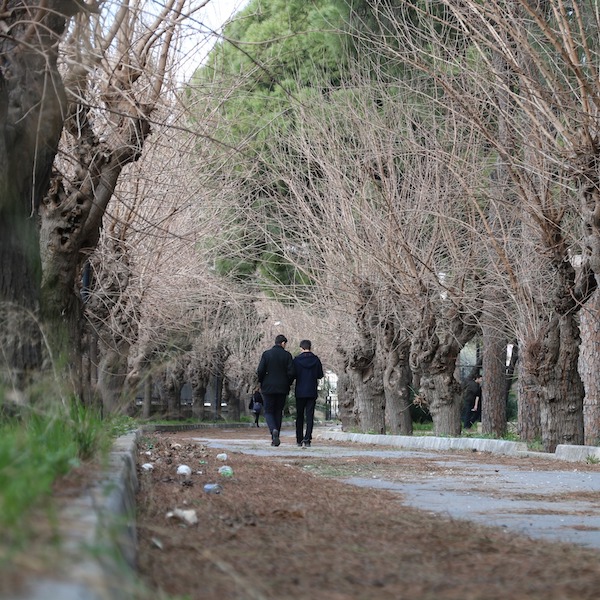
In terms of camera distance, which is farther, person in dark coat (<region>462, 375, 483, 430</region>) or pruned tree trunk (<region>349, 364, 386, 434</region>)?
person in dark coat (<region>462, 375, 483, 430</region>)

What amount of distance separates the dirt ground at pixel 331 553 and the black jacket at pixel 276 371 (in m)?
11.5

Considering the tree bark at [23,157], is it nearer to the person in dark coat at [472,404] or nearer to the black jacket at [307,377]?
the black jacket at [307,377]

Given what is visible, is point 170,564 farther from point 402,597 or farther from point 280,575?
point 402,597

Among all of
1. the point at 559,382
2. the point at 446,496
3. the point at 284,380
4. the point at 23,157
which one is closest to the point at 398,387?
the point at 284,380

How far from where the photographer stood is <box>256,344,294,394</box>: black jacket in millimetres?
20172

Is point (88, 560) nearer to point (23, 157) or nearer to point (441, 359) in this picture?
point (23, 157)

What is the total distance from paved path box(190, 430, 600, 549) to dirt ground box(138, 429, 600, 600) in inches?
18.9

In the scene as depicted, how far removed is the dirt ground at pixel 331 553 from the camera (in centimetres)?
396

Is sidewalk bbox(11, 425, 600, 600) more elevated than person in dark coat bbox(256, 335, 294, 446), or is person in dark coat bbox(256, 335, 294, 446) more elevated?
person in dark coat bbox(256, 335, 294, 446)

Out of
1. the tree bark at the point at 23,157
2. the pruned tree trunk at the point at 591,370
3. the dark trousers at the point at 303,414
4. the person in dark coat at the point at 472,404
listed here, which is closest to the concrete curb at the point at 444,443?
the dark trousers at the point at 303,414

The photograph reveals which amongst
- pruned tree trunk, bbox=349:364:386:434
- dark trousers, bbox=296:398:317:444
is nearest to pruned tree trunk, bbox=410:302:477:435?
dark trousers, bbox=296:398:317:444

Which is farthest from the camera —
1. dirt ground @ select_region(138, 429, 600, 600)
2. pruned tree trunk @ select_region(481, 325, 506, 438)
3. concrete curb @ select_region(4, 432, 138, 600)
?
pruned tree trunk @ select_region(481, 325, 506, 438)

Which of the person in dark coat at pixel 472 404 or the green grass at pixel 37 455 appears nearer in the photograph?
the green grass at pixel 37 455

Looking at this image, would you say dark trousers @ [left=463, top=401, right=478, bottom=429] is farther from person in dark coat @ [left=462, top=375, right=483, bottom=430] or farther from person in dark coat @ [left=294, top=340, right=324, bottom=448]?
person in dark coat @ [left=294, top=340, right=324, bottom=448]
